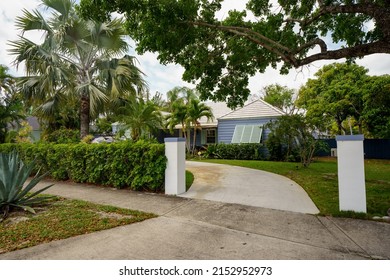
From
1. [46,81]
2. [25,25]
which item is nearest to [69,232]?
[46,81]

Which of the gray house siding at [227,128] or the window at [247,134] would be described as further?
the gray house siding at [227,128]

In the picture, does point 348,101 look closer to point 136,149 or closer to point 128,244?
point 136,149

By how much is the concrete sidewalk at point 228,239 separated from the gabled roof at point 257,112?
11315 millimetres

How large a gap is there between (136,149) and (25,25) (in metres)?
8.51

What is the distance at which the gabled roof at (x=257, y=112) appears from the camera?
14695mm

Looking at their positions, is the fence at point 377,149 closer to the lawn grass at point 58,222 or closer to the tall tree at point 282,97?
the tall tree at point 282,97

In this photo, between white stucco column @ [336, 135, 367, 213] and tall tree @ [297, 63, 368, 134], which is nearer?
white stucco column @ [336, 135, 367, 213]

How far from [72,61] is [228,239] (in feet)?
36.3

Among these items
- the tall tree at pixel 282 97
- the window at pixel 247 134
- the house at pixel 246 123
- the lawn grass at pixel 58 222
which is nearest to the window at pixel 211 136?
the house at pixel 246 123

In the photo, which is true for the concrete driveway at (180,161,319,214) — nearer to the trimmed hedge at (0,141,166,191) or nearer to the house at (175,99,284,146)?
the trimmed hedge at (0,141,166,191)

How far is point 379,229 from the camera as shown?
11.5ft

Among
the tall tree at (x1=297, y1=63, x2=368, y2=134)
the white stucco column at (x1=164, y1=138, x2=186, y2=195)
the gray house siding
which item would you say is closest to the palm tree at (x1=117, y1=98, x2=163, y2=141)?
the white stucco column at (x1=164, y1=138, x2=186, y2=195)

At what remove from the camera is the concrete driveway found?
497 cm

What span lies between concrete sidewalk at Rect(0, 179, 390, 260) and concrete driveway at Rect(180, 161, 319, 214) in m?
0.54
